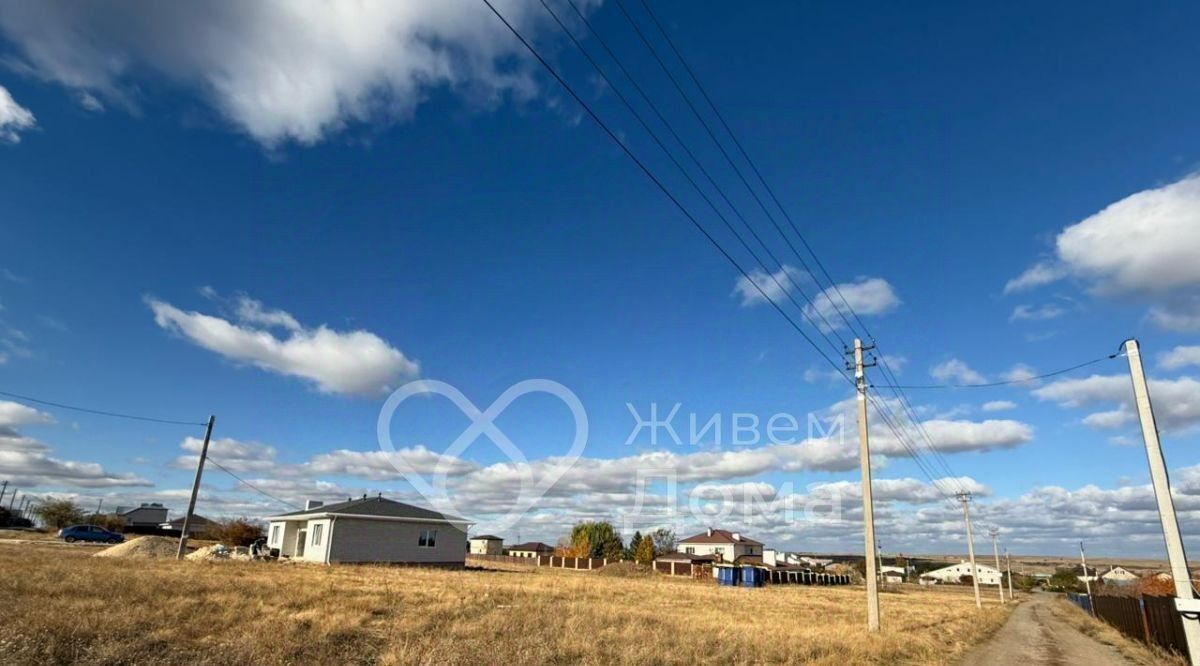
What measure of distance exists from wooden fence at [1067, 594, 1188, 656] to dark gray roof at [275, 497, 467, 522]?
35.1 m

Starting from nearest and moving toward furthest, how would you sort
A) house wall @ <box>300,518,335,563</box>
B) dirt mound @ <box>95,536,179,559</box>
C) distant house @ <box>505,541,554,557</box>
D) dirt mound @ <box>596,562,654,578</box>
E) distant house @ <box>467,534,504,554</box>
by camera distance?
dirt mound @ <box>95,536,179,559</box>, house wall @ <box>300,518,335,563</box>, dirt mound @ <box>596,562,654,578</box>, distant house @ <box>467,534,504,554</box>, distant house @ <box>505,541,554,557</box>

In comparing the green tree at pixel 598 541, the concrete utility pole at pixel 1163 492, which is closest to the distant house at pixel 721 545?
the green tree at pixel 598 541

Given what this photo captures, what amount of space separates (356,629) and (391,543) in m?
28.4

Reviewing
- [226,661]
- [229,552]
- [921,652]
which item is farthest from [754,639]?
[229,552]

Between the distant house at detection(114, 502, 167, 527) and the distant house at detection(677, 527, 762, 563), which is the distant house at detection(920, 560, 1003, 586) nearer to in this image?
the distant house at detection(677, 527, 762, 563)

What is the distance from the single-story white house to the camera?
36062mm

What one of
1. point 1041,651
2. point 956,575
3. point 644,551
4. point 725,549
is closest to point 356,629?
point 1041,651

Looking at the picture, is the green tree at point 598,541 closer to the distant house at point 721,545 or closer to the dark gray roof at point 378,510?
the distant house at point 721,545

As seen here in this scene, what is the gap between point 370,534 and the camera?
37.2 metres

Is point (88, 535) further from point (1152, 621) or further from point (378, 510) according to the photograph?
point (1152, 621)

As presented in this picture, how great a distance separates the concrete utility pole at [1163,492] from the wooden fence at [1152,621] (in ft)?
15.4

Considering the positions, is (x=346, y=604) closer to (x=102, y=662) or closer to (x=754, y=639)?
(x=102, y=662)

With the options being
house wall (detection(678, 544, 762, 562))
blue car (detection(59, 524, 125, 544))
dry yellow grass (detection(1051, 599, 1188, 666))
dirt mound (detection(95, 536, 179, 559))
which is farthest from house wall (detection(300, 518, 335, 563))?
house wall (detection(678, 544, 762, 562))

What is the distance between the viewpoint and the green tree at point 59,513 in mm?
75188
